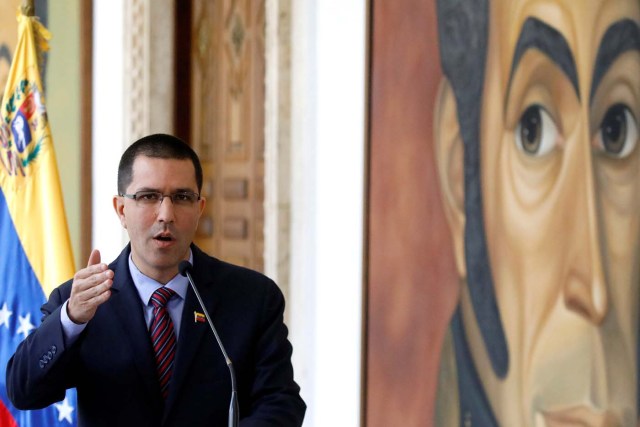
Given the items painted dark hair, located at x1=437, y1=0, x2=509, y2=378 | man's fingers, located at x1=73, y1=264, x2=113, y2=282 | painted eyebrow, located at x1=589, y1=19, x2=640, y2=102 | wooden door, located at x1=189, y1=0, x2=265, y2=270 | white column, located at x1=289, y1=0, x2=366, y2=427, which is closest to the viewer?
man's fingers, located at x1=73, y1=264, x2=113, y2=282

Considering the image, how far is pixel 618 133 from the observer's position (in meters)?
3.58

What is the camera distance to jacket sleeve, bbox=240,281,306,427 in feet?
7.94

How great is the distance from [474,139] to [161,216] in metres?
2.09

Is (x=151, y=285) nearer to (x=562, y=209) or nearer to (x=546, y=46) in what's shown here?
(x=562, y=209)

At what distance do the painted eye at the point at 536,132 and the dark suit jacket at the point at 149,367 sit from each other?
5.64 ft

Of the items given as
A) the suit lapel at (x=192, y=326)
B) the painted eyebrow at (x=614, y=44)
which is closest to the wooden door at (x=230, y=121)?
the painted eyebrow at (x=614, y=44)

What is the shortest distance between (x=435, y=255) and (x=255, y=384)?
2036mm

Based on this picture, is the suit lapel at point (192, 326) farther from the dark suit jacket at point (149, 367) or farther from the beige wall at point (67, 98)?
the beige wall at point (67, 98)

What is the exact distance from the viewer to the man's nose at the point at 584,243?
3.65m

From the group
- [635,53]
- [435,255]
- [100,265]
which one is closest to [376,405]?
[435,255]

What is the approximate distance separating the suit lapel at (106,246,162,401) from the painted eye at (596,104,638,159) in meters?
1.87

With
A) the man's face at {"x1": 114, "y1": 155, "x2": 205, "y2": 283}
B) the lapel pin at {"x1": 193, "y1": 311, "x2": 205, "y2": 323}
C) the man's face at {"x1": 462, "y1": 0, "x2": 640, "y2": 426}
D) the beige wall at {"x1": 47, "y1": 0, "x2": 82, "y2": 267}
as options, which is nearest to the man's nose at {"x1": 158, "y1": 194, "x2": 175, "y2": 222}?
the man's face at {"x1": 114, "y1": 155, "x2": 205, "y2": 283}

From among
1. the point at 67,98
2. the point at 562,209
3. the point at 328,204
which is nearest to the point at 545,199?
the point at 562,209

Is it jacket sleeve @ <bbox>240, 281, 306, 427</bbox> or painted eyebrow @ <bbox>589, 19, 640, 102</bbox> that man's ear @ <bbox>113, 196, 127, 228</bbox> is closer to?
jacket sleeve @ <bbox>240, 281, 306, 427</bbox>
